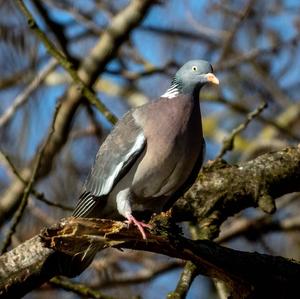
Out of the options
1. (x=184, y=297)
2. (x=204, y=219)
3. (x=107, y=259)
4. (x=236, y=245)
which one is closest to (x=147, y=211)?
(x=204, y=219)

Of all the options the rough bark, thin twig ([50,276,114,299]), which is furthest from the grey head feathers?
thin twig ([50,276,114,299])

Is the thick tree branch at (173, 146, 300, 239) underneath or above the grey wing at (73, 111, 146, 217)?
underneath

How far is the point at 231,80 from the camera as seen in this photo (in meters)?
7.21

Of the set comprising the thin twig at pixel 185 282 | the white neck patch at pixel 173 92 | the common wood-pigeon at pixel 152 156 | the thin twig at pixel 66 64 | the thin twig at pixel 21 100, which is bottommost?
the thin twig at pixel 185 282

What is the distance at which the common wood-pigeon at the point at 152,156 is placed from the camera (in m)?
3.39

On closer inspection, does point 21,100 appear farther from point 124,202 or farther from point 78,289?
point 124,202

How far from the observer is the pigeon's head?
142 inches

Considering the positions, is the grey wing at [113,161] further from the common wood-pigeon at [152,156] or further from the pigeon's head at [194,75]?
the pigeon's head at [194,75]

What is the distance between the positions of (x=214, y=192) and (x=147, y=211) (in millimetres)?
307

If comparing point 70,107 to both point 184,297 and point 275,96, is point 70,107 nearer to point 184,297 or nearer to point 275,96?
point 184,297

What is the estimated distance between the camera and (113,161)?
3.50 m

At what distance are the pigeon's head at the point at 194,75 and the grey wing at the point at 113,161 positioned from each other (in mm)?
272

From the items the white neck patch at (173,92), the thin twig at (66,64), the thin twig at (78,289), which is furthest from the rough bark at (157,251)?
the thin twig at (66,64)

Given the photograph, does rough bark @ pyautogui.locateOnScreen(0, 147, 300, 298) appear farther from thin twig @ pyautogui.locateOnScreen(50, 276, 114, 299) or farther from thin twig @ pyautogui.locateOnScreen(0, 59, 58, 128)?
thin twig @ pyautogui.locateOnScreen(0, 59, 58, 128)
